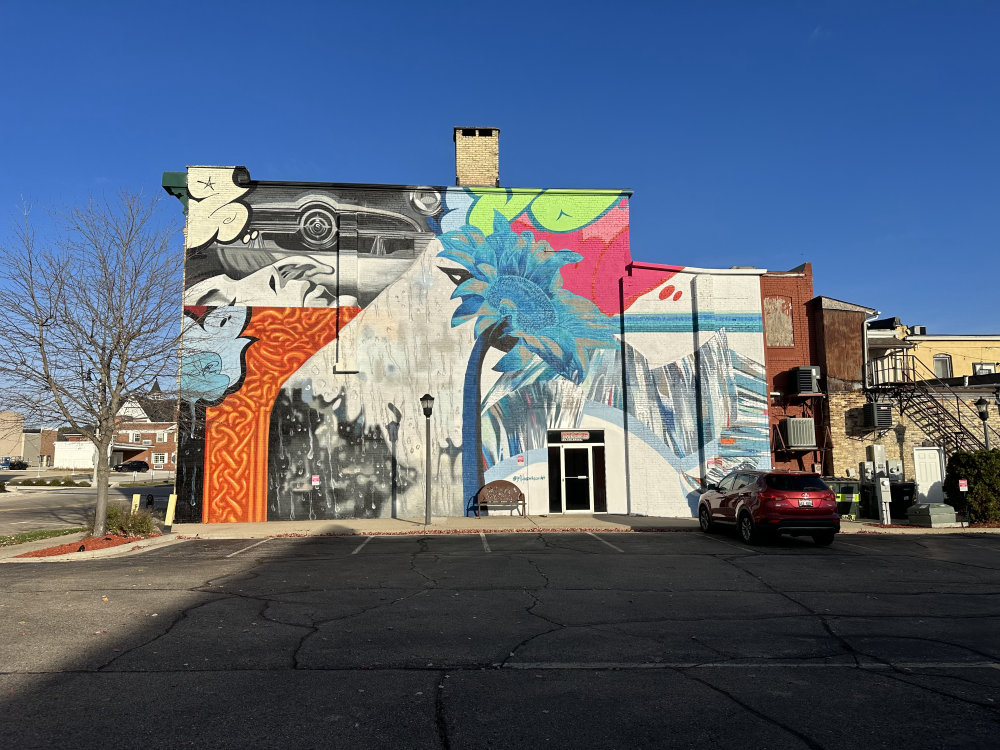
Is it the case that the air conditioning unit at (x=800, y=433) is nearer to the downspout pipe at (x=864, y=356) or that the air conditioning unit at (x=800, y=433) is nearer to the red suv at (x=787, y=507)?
the downspout pipe at (x=864, y=356)

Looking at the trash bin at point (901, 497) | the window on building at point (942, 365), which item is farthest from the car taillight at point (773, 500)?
the window on building at point (942, 365)

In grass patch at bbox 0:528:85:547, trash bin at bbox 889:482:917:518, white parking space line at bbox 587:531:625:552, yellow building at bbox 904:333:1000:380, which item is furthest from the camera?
yellow building at bbox 904:333:1000:380

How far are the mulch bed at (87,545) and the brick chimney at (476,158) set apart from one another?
15.7m

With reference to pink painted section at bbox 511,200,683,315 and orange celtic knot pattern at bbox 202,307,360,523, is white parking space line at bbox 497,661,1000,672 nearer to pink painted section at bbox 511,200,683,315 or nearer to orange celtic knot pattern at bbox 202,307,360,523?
orange celtic knot pattern at bbox 202,307,360,523

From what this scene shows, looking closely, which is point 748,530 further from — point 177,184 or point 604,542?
point 177,184

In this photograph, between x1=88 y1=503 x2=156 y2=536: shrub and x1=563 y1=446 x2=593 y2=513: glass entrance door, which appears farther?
x1=563 y1=446 x2=593 y2=513: glass entrance door

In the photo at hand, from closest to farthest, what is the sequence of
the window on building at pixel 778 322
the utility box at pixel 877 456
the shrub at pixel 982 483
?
the shrub at pixel 982 483 → the utility box at pixel 877 456 → the window on building at pixel 778 322

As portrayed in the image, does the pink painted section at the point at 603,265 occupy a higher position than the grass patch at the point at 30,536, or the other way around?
the pink painted section at the point at 603,265

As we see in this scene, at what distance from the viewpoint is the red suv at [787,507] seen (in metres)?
14.2

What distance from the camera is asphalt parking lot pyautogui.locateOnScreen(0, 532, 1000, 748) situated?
4.68 meters

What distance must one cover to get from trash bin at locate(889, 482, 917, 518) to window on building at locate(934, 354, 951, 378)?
1812cm

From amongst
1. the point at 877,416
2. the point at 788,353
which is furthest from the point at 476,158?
the point at 877,416

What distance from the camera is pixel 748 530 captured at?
15.0 metres

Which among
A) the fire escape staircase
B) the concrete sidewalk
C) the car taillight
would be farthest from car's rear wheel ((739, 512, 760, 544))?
the fire escape staircase
